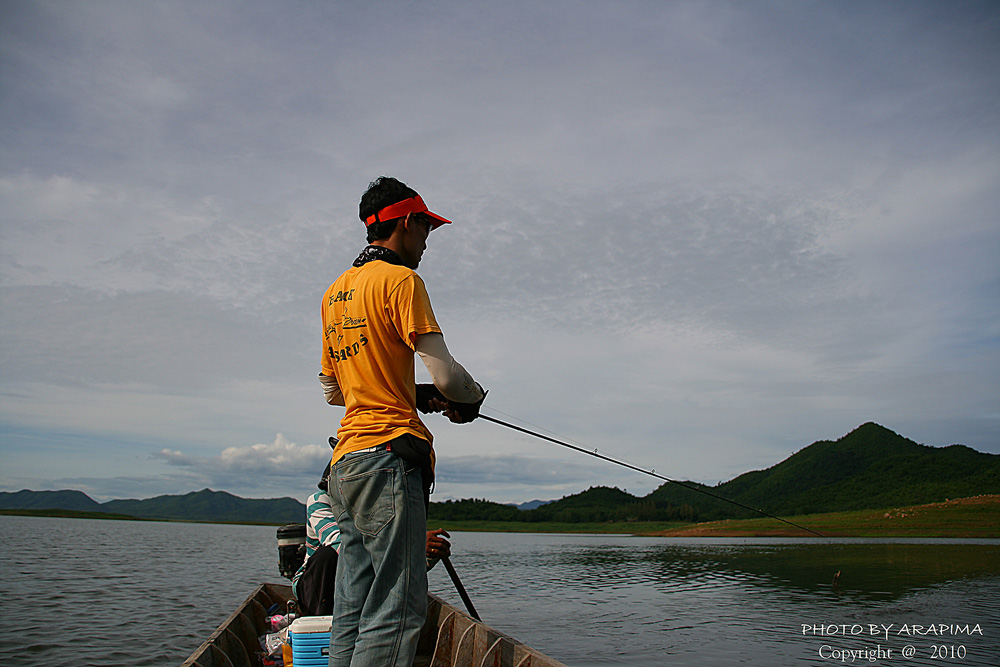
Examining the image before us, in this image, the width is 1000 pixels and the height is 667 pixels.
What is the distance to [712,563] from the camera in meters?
39.8

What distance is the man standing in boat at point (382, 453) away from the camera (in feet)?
9.20

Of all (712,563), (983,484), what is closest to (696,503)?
(983,484)

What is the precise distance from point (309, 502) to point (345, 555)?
227cm

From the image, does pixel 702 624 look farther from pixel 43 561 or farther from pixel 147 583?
pixel 43 561

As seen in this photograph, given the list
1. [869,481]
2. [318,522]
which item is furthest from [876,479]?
[318,522]

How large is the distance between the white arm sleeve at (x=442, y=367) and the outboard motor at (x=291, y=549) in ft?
12.8

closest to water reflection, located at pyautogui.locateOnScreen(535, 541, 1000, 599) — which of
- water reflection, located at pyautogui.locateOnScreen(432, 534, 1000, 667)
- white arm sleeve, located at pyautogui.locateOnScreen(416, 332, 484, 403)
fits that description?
water reflection, located at pyautogui.locateOnScreen(432, 534, 1000, 667)

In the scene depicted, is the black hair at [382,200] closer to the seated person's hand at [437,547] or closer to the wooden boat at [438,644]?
the seated person's hand at [437,547]

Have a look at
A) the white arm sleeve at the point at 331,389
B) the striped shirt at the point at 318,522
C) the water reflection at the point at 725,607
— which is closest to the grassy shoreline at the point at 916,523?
the water reflection at the point at 725,607

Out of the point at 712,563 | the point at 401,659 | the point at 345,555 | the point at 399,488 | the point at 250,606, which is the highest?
the point at 399,488

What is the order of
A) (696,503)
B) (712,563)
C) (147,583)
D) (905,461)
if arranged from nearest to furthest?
(147,583) < (712,563) < (905,461) < (696,503)

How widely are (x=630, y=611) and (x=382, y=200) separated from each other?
19270mm

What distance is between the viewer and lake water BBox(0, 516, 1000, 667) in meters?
13.0

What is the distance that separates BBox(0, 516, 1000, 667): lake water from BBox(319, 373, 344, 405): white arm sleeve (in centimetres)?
1082
